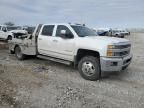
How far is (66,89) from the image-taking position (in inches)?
214

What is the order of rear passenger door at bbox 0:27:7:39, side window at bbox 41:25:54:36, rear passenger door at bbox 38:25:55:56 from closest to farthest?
1. rear passenger door at bbox 38:25:55:56
2. side window at bbox 41:25:54:36
3. rear passenger door at bbox 0:27:7:39

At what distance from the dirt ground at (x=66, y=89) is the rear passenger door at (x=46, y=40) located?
2.96ft

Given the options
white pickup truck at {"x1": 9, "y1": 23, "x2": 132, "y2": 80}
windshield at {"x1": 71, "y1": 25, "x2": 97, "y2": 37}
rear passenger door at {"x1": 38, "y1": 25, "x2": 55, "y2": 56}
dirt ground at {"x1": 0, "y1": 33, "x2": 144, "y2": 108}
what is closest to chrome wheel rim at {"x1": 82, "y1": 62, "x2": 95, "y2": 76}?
white pickup truck at {"x1": 9, "y1": 23, "x2": 132, "y2": 80}

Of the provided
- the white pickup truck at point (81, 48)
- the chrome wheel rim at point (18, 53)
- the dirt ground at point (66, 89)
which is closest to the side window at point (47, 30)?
the white pickup truck at point (81, 48)

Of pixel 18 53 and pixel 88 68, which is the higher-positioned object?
pixel 18 53

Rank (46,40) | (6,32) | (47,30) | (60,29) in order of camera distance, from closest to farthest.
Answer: (60,29) < (46,40) < (47,30) < (6,32)

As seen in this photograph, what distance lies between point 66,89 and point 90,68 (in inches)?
52.8

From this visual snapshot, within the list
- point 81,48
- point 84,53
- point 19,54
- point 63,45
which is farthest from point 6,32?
point 81,48

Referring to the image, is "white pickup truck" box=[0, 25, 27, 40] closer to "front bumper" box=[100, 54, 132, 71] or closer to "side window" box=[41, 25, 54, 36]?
"side window" box=[41, 25, 54, 36]

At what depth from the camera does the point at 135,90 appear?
544 centimetres

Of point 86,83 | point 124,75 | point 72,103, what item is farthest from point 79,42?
point 72,103

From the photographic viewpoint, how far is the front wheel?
621cm

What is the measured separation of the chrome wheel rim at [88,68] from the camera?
6337 millimetres

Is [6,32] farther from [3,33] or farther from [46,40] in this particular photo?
[46,40]
